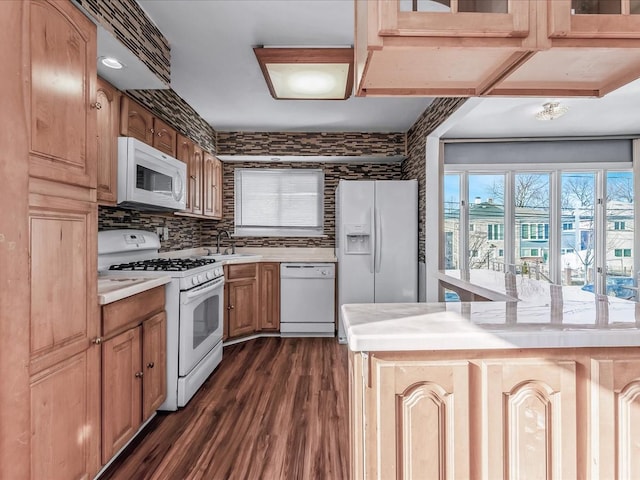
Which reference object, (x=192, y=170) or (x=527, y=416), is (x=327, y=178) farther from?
(x=527, y=416)

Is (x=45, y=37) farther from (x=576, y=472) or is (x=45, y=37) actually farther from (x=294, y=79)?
(x=576, y=472)

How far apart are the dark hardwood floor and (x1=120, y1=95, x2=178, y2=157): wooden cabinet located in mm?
1853

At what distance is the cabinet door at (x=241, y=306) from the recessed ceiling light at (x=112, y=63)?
2.21 meters

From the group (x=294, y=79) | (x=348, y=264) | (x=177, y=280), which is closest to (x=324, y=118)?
(x=294, y=79)

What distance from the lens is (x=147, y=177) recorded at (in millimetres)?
2418

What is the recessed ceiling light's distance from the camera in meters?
1.93

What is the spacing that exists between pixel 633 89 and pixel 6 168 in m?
4.17

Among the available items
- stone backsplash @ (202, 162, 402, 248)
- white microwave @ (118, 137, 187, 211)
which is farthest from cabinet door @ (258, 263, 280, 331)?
white microwave @ (118, 137, 187, 211)

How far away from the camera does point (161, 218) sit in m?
3.38

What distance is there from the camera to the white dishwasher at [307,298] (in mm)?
4020

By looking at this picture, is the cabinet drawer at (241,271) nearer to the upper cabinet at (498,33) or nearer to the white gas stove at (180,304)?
the white gas stove at (180,304)

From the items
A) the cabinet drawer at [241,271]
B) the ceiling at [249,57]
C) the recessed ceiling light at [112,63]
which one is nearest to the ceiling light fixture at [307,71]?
the ceiling at [249,57]

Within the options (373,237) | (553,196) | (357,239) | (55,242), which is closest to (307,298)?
(357,239)

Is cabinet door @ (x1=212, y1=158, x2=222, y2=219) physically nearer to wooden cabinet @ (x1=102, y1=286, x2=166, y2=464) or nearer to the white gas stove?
the white gas stove
